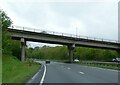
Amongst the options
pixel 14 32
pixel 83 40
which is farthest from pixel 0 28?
pixel 83 40

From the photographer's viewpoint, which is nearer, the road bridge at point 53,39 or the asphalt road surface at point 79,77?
the asphalt road surface at point 79,77

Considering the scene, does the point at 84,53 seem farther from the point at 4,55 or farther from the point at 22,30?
the point at 4,55

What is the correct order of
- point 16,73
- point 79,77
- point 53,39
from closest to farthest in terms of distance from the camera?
point 79,77 < point 16,73 < point 53,39

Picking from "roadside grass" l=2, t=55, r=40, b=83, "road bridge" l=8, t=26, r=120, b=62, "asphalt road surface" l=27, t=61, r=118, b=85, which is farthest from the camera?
"road bridge" l=8, t=26, r=120, b=62

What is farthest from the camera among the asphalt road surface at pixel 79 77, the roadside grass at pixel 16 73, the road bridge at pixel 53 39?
the road bridge at pixel 53 39

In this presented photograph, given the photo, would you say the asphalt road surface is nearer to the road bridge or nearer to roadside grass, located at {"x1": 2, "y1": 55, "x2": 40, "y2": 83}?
roadside grass, located at {"x1": 2, "y1": 55, "x2": 40, "y2": 83}

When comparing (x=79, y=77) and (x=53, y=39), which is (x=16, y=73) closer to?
(x=79, y=77)

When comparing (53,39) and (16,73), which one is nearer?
(16,73)

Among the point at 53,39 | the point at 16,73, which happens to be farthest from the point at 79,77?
the point at 53,39

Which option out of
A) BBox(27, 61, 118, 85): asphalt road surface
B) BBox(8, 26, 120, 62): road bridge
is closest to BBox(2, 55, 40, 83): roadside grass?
BBox(27, 61, 118, 85): asphalt road surface

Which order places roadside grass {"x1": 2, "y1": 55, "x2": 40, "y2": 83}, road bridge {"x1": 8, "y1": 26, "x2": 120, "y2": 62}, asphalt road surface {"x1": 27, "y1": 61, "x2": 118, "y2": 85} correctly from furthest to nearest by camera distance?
road bridge {"x1": 8, "y1": 26, "x2": 120, "y2": 62} < roadside grass {"x1": 2, "y1": 55, "x2": 40, "y2": 83} < asphalt road surface {"x1": 27, "y1": 61, "x2": 118, "y2": 85}

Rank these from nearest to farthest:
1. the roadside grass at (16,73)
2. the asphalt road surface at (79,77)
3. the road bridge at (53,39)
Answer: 1. the asphalt road surface at (79,77)
2. the roadside grass at (16,73)
3. the road bridge at (53,39)

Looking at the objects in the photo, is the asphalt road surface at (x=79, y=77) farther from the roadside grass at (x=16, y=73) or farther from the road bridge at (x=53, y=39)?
the road bridge at (x=53, y=39)

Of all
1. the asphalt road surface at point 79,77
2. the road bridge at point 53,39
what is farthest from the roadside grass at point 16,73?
the road bridge at point 53,39
